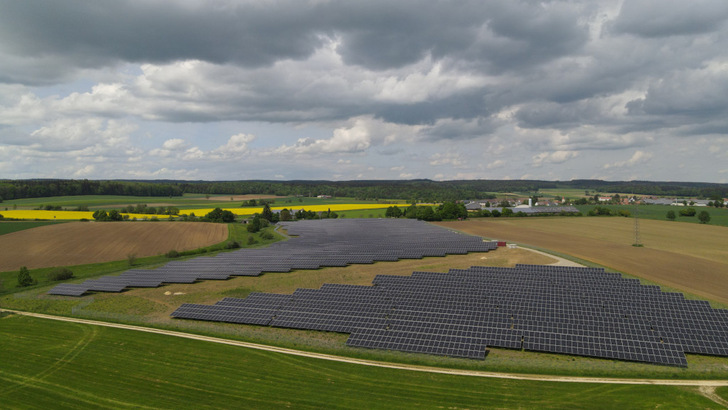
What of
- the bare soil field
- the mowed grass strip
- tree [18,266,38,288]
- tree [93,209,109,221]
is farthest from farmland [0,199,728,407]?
tree [93,209,109,221]

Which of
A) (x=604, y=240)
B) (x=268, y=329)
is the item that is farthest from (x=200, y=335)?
(x=604, y=240)

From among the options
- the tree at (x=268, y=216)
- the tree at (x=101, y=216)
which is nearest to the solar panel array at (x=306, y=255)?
the tree at (x=268, y=216)

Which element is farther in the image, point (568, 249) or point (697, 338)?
point (568, 249)

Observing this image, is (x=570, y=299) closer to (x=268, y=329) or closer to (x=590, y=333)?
(x=590, y=333)

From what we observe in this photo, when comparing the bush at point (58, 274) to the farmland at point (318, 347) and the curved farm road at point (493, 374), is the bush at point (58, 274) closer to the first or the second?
the farmland at point (318, 347)

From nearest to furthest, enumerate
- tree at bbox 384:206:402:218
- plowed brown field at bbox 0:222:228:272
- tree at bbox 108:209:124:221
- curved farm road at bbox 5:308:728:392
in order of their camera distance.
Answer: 1. curved farm road at bbox 5:308:728:392
2. plowed brown field at bbox 0:222:228:272
3. tree at bbox 108:209:124:221
4. tree at bbox 384:206:402:218

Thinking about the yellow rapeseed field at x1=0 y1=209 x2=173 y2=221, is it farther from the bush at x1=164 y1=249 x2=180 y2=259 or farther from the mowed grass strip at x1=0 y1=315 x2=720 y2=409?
the mowed grass strip at x1=0 y1=315 x2=720 y2=409
